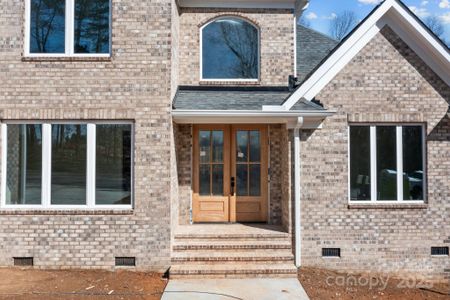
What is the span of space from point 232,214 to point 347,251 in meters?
2.82

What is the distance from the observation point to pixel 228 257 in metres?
7.56

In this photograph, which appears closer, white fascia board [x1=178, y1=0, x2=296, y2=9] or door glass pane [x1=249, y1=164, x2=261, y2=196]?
door glass pane [x1=249, y1=164, x2=261, y2=196]

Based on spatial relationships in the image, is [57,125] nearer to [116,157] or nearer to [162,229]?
[116,157]

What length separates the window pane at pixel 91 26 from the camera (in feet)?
25.7

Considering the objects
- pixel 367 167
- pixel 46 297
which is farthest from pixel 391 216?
pixel 46 297

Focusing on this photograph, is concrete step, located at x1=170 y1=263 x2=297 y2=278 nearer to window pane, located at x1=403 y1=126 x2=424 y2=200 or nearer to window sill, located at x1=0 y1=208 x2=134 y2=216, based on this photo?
window sill, located at x1=0 y1=208 x2=134 y2=216

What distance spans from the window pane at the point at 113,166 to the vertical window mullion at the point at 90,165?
0.08m

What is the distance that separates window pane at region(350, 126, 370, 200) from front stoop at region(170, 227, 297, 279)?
1832mm

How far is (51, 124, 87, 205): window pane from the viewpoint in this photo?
25.4 ft

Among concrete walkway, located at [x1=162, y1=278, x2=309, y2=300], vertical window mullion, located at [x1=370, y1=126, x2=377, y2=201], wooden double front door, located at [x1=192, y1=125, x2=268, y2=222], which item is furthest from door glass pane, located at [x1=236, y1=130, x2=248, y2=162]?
concrete walkway, located at [x1=162, y1=278, x2=309, y2=300]

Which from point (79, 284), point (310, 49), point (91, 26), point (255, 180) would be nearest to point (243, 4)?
point (310, 49)

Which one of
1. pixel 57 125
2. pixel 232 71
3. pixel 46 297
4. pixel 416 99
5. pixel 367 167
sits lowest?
pixel 46 297

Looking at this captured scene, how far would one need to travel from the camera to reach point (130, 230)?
24.8ft

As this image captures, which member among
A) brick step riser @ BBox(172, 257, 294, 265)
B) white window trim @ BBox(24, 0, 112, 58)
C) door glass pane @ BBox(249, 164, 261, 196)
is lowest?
brick step riser @ BBox(172, 257, 294, 265)
